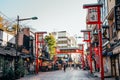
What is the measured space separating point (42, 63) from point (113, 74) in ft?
116

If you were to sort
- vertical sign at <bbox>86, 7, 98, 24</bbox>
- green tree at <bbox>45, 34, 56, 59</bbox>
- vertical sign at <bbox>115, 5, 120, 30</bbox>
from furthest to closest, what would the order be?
green tree at <bbox>45, 34, 56, 59</bbox>, vertical sign at <bbox>86, 7, 98, 24</bbox>, vertical sign at <bbox>115, 5, 120, 30</bbox>

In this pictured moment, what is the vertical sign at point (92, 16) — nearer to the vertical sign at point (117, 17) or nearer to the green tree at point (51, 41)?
the vertical sign at point (117, 17)

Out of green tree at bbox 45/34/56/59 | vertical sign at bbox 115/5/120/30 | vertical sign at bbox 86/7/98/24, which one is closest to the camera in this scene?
vertical sign at bbox 115/5/120/30

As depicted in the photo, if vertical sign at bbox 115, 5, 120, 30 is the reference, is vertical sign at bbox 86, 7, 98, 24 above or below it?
above

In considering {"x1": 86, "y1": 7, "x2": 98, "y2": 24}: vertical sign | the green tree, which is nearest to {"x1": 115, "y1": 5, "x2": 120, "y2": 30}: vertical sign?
{"x1": 86, "y1": 7, "x2": 98, "y2": 24}: vertical sign

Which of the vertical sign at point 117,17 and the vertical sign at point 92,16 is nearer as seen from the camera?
the vertical sign at point 117,17

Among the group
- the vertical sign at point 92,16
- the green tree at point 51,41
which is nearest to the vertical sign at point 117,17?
the vertical sign at point 92,16

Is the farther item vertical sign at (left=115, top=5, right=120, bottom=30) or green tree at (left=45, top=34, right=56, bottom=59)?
green tree at (left=45, top=34, right=56, bottom=59)

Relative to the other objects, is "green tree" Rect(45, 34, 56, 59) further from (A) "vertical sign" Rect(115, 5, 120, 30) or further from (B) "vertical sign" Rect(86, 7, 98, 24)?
(A) "vertical sign" Rect(115, 5, 120, 30)

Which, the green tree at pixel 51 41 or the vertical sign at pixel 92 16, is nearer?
the vertical sign at pixel 92 16

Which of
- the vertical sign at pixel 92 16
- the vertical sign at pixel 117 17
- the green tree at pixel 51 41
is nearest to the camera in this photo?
the vertical sign at pixel 117 17

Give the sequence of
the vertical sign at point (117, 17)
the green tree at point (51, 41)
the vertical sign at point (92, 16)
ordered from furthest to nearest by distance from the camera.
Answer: the green tree at point (51, 41) → the vertical sign at point (92, 16) → the vertical sign at point (117, 17)

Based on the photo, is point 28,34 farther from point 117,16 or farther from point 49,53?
point 117,16

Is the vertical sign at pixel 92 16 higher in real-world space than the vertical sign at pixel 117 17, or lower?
higher
